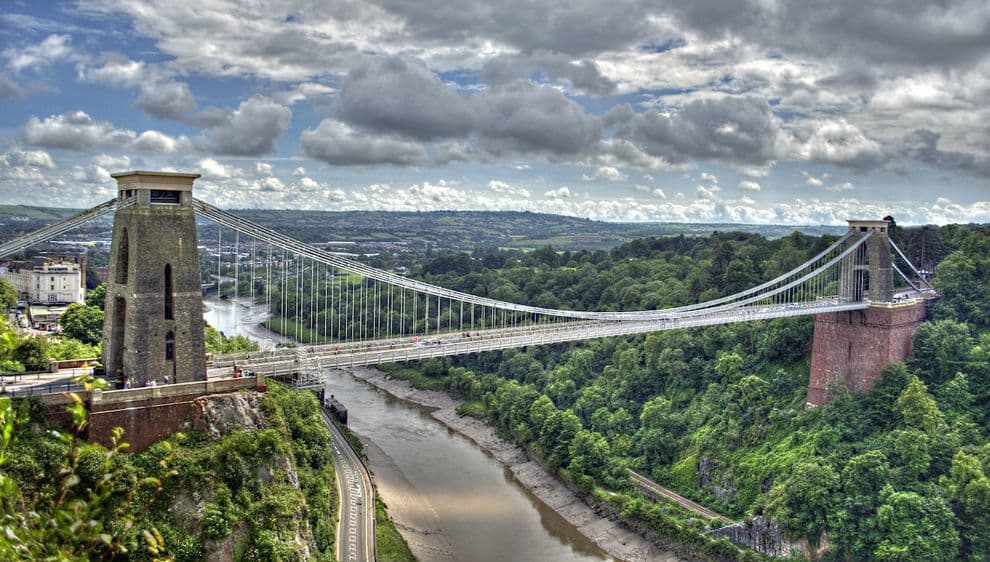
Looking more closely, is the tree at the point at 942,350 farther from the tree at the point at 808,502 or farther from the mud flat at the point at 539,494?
the mud flat at the point at 539,494

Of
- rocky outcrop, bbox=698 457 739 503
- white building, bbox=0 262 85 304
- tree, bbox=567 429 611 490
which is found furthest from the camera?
white building, bbox=0 262 85 304

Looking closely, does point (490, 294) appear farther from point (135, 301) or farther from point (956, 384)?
point (135, 301)

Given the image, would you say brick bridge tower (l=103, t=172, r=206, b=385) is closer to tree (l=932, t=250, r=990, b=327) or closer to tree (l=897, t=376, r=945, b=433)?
tree (l=897, t=376, r=945, b=433)

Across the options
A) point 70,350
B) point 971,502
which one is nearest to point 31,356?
point 70,350

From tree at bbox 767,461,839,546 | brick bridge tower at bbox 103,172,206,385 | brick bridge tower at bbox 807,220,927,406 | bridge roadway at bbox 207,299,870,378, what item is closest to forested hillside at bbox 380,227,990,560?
tree at bbox 767,461,839,546

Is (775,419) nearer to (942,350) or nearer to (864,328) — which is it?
(864,328)
